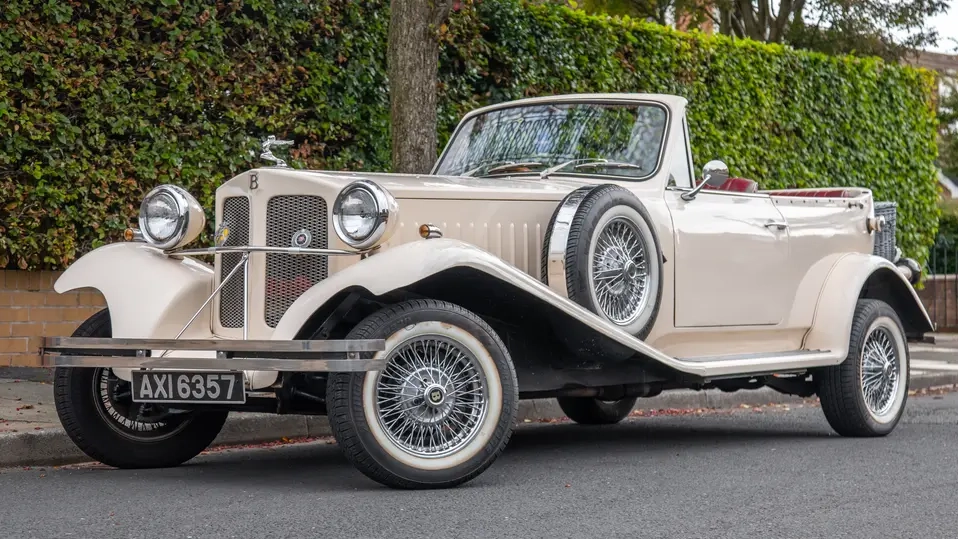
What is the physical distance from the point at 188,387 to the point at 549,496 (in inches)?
63.1

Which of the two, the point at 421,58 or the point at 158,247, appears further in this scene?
the point at 421,58

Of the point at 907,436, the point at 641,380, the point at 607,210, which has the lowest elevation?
the point at 907,436

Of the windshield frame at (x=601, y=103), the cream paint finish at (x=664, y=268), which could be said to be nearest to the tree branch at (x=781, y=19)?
the cream paint finish at (x=664, y=268)

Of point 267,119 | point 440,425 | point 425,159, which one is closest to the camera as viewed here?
point 440,425

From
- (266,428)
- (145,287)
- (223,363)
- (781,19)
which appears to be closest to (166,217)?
(145,287)

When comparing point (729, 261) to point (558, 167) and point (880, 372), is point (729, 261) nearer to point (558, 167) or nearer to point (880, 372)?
point (558, 167)

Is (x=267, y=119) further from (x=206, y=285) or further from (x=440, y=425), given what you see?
(x=440, y=425)

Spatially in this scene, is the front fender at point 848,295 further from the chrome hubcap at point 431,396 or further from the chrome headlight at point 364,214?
the chrome headlight at point 364,214

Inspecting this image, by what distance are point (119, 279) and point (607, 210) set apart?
236 cm

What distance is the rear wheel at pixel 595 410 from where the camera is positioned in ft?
28.6

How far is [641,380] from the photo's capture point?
269 inches

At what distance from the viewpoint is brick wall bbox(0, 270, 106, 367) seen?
9.90 metres

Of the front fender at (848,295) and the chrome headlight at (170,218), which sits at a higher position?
the chrome headlight at (170,218)

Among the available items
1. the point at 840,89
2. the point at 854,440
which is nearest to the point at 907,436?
the point at 854,440
